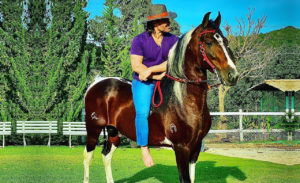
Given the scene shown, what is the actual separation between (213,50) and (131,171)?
5.35m

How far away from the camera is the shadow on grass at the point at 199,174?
7.74 m

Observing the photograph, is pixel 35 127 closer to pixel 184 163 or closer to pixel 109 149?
pixel 109 149

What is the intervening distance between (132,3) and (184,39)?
20.1 metres

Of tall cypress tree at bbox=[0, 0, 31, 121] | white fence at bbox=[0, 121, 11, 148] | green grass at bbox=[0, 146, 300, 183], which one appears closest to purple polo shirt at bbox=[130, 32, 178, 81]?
green grass at bbox=[0, 146, 300, 183]

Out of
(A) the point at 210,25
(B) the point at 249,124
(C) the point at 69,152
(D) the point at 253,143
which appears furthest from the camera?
(B) the point at 249,124

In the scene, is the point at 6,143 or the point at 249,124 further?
the point at 249,124

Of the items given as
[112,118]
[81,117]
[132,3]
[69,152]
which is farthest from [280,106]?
[112,118]

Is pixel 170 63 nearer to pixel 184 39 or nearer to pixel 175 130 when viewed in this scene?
pixel 184 39

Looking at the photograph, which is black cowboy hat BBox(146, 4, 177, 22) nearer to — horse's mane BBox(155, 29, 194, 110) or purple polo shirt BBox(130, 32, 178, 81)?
purple polo shirt BBox(130, 32, 178, 81)

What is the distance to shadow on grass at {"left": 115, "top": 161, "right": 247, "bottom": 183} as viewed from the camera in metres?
7.74

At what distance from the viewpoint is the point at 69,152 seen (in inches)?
501

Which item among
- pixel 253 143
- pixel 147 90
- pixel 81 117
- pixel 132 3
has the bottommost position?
pixel 253 143

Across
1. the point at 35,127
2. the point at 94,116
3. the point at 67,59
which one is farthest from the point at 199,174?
the point at 67,59

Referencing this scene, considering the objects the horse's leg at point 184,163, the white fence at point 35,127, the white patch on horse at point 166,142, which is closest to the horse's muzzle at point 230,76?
the horse's leg at point 184,163
